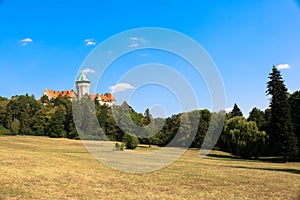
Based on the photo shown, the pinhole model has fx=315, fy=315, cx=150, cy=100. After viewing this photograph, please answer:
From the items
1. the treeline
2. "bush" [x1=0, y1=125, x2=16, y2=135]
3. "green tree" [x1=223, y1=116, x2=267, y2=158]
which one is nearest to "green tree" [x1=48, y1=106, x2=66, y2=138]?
the treeline

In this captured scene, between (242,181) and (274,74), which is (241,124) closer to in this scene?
(274,74)

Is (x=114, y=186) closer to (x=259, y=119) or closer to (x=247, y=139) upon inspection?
(x=247, y=139)

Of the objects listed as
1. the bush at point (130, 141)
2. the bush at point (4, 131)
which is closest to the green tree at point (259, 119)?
the bush at point (130, 141)

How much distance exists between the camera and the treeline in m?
49.4

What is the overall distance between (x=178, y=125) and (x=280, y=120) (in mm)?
26945

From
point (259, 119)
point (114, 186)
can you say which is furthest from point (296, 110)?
point (114, 186)

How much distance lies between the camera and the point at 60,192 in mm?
14719

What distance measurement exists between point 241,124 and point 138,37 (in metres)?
44.3

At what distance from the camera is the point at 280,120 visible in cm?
4853

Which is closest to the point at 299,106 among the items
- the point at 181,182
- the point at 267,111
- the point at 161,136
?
the point at 267,111

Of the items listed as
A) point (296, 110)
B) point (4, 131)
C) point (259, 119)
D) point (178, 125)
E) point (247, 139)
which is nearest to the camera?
point (296, 110)

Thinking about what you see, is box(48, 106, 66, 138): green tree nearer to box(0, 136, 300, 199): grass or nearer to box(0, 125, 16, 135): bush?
box(0, 125, 16, 135): bush

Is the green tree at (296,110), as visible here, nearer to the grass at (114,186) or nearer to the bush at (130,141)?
the bush at (130,141)

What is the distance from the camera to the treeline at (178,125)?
49.4 metres
